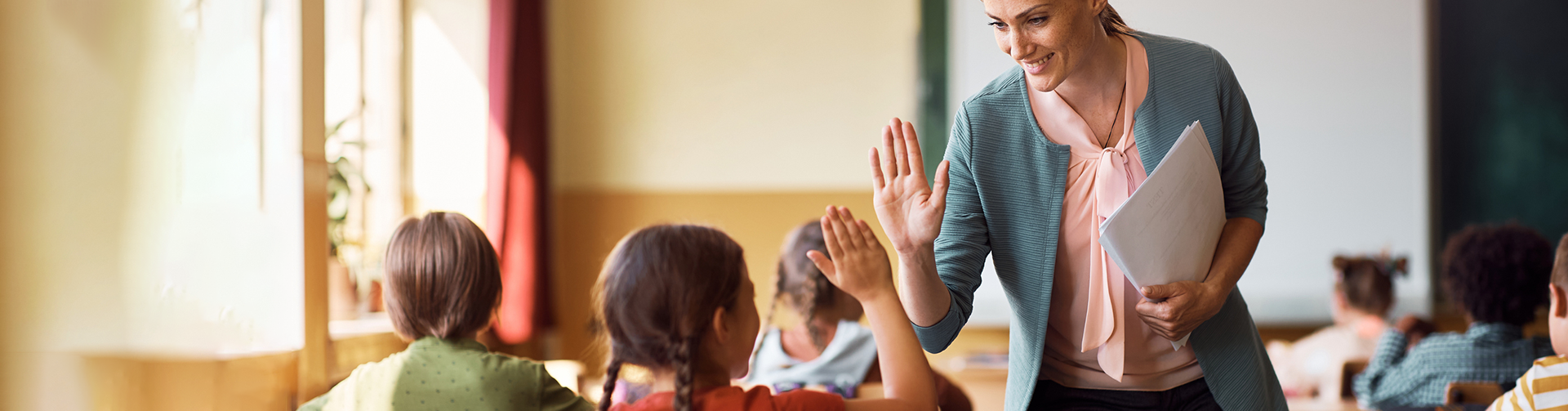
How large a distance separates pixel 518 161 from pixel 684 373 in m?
3.00

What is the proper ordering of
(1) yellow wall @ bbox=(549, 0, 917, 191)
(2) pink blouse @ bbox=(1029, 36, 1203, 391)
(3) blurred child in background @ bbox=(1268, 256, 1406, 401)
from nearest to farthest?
(2) pink blouse @ bbox=(1029, 36, 1203, 391) → (3) blurred child in background @ bbox=(1268, 256, 1406, 401) → (1) yellow wall @ bbox=(549, 0, 917, 191)

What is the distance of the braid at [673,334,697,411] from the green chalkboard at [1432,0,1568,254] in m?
4.04

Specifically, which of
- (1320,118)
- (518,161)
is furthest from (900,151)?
(1320,118)

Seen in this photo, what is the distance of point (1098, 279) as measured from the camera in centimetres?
109

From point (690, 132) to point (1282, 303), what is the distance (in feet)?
8.72

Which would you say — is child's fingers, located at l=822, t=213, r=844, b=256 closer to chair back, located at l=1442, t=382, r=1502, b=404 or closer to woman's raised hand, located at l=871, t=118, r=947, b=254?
woman's raised hand, located at l=871, t=118, r=947, b=254

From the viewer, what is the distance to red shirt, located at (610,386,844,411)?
1.17 meters

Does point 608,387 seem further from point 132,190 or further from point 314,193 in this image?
point 314,193

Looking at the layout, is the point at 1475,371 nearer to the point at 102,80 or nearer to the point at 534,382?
the point at 534,382

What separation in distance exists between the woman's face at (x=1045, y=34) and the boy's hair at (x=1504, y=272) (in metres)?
1.78

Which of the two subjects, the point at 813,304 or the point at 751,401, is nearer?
the point at 751,401

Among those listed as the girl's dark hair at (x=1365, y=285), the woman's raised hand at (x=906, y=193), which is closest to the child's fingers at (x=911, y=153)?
the woman's raised hand at (x=906, y=193)

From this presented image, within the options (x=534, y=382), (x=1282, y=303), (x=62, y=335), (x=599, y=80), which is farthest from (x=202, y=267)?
(x=1282, y=303)

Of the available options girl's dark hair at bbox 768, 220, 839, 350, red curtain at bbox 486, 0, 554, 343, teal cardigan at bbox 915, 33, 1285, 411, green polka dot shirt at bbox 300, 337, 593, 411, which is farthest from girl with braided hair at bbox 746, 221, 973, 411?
red curtain at bbox 486, 0, 554, 343
